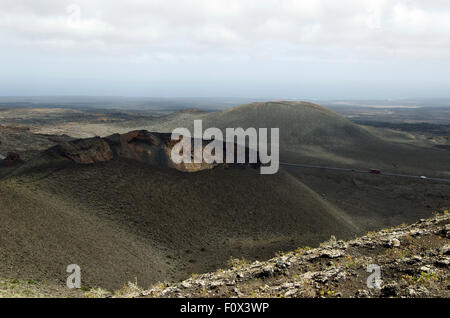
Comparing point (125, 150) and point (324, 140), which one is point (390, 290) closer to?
point (125, 150)

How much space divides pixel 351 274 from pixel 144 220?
15638 mm

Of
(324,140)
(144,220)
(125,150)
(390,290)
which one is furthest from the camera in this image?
(324,140)

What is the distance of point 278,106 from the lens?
369ft

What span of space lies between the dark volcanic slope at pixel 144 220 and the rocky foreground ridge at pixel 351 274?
16.5ft

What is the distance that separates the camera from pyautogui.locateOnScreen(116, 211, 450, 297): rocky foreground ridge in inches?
367

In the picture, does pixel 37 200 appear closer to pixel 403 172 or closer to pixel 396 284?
pixel 396 284

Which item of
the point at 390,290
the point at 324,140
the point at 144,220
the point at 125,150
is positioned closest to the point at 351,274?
the point at 390,290

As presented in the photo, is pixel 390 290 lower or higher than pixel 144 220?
higher

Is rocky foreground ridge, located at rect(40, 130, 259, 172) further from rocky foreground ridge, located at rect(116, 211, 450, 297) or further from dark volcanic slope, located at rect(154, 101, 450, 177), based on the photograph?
dark volcanic slope, located at rect(154, 101, 450, 177)

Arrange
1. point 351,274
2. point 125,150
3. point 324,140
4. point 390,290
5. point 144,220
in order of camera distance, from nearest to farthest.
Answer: point 390,290 → point 351,274 → point 144,220 → point 125,150 → point 324,140

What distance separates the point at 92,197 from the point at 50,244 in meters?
7.28

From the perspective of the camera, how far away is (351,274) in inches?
423

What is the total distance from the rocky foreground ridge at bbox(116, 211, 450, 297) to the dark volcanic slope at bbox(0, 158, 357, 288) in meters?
5.04
